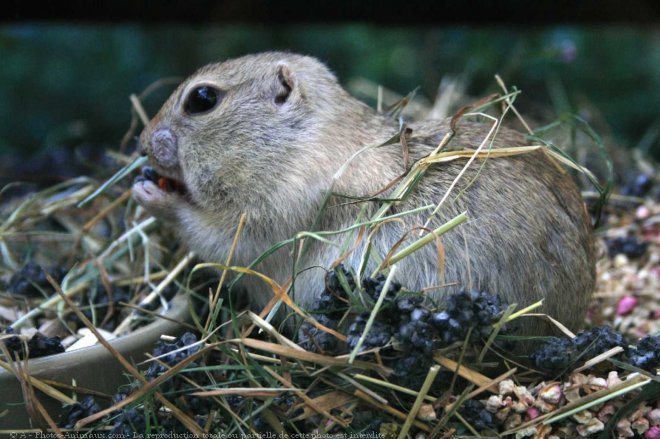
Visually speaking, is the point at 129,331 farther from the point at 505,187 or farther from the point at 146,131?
the point at 505,187

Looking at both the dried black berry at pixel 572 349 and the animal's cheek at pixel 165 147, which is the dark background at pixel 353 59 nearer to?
the animal's cheek at pixel 165 147

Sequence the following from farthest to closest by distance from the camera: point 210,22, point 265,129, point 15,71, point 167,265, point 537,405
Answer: point 15,71, point 210,22, point 167,265, point 265,129, point 537,405

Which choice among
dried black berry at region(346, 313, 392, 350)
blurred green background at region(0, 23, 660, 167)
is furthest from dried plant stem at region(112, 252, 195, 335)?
blurred green background at region(0, 23, 660, 167)

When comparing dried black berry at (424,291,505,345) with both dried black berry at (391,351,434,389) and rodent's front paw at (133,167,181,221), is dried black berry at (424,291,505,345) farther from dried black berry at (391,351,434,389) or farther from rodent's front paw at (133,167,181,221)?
rodent's front paw at (133,167,181,221)

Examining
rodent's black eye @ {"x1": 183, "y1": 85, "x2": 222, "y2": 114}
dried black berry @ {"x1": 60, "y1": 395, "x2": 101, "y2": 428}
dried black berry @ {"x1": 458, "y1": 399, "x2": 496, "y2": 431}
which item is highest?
rodent's black eye @ {"x1": 183, "y1": 85, "x2": 222, "y2": 114}

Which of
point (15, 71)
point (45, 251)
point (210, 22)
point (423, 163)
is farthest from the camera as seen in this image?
point (15, 71)

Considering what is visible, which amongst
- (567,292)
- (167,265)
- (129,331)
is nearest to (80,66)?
(167,265)

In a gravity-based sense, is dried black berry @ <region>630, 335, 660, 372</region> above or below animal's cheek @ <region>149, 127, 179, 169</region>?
below

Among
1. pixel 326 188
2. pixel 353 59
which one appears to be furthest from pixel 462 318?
pixel 353 59
